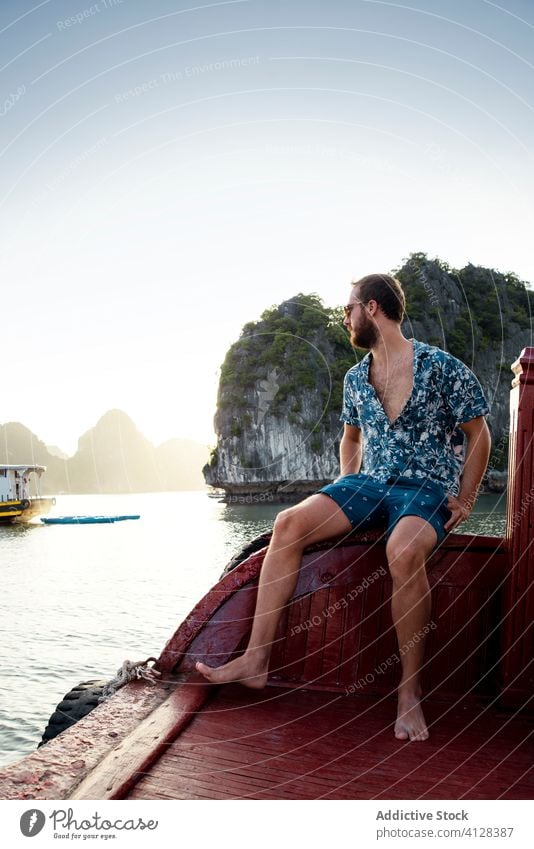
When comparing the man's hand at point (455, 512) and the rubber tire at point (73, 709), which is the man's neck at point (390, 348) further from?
the rubber tire at point (73, 709)

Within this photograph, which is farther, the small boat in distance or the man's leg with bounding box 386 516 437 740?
the small boat in distance

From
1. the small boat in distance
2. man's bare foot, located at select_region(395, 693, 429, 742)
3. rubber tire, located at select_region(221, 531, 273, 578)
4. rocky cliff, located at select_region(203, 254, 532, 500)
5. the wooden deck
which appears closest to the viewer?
the wooden deck

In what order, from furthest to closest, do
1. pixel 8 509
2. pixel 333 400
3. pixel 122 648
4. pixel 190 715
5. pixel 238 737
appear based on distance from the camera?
pixel 333 400
pixel 8 509
pixel 122 648
pixel 190 715
pixel 238 737

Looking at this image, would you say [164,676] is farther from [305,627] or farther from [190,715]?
[305,627]

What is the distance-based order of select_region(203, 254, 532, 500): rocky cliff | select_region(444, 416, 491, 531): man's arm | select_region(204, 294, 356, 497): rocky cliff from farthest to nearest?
1. select_region(204, 294, 356, 497): rocky cliff
2. select_region(203, 254, 532, 500): rocky cliff
3. select_region(444, 416, 491, 531): man's arm

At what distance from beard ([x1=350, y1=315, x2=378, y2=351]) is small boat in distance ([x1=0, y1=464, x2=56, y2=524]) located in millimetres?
32401

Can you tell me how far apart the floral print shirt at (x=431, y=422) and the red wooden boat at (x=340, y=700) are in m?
0.17

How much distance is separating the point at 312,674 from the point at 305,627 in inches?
6.1

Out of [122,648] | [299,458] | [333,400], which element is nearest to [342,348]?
[333,400]

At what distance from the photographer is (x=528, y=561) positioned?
6.47ft

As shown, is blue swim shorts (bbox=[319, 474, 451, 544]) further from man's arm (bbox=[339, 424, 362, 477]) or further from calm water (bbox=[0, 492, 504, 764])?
calm water (bbox=[0, 492, 504, 764])

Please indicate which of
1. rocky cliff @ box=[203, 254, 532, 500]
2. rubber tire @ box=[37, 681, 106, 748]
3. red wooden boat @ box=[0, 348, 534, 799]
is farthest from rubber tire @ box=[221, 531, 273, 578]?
rocky cliff @ box=[203, 254, 532, 500]

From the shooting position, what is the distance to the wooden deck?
1443mm

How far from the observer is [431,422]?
209cm
